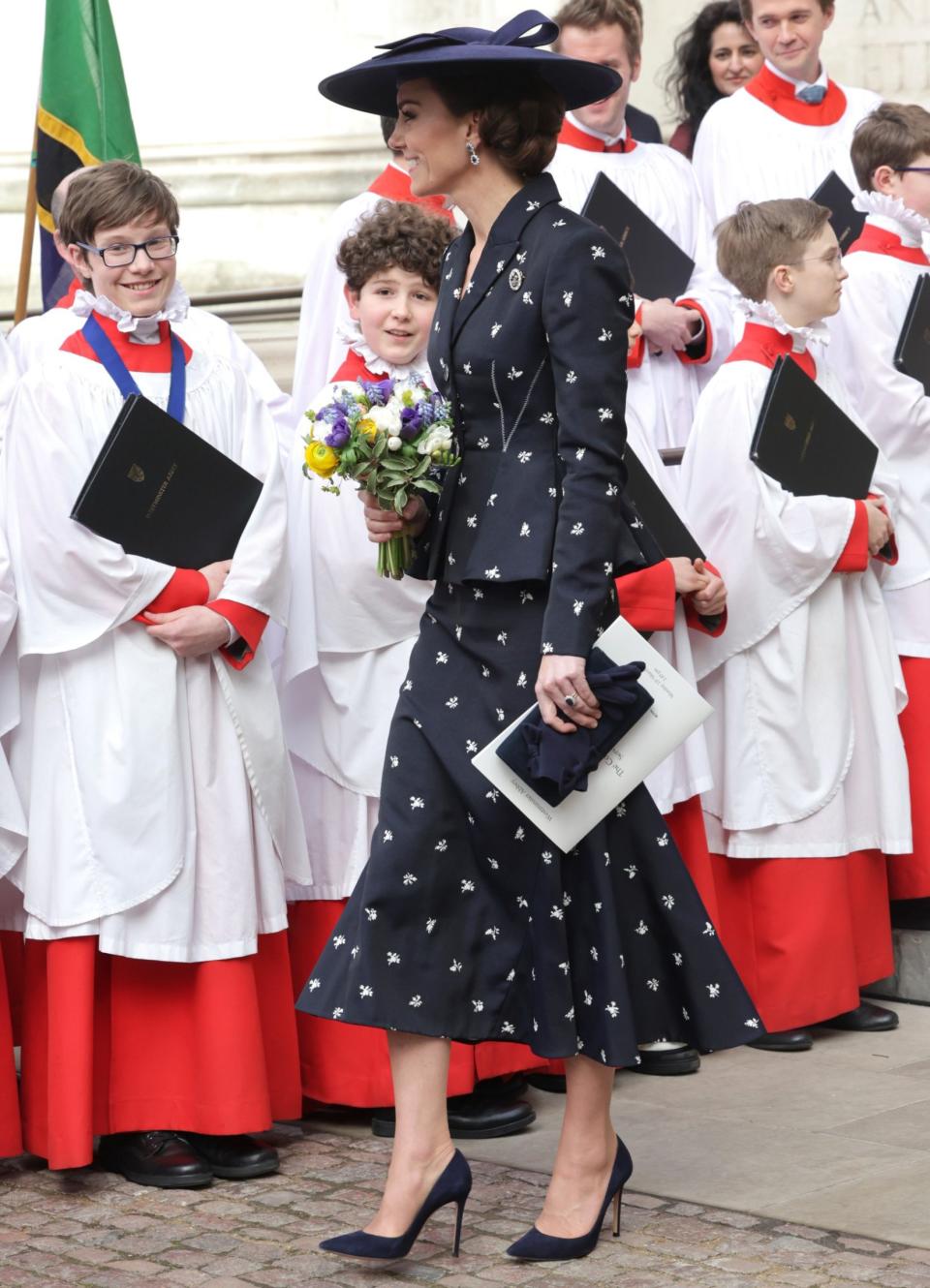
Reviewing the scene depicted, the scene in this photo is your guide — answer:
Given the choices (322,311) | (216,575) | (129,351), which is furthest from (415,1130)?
(322,311)

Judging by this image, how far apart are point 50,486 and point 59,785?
2.12 ft

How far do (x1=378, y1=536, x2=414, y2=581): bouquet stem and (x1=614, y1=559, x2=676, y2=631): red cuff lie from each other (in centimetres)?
121

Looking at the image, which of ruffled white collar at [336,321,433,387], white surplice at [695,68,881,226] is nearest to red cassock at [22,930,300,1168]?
ruffled white collar at [336,321,433,387]

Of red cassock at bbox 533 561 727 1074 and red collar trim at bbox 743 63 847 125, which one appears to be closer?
red cassock at bbox 533 561 727 1074

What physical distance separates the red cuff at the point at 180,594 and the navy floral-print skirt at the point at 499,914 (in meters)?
0.93

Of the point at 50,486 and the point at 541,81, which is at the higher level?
the point at 541,81

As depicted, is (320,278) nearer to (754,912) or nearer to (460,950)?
(754,912)

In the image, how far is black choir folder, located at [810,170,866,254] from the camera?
681 cm

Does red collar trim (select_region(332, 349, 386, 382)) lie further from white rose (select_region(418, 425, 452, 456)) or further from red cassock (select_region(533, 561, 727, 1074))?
white rose (select_region(418, 425, 452, 456))

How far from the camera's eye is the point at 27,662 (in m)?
5.14

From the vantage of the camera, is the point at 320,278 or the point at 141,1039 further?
the point at 320,278

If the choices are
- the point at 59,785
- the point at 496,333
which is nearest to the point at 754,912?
the point at 59,785

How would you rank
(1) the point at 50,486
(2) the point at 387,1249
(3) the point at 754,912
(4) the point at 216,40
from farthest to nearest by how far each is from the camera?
(4) the point at 216,40 → (3) the point at 754,912 → (1) the point at 50,486 → (2) the point at 387,1249

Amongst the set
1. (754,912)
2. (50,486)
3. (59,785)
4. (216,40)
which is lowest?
(754,912)
